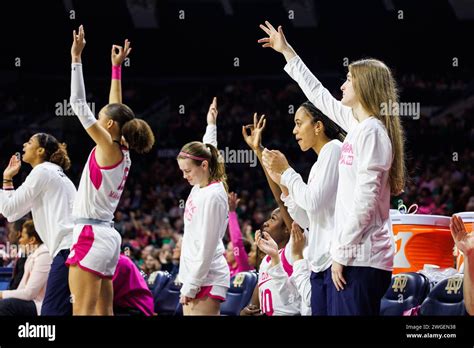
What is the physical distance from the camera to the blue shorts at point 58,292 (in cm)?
443

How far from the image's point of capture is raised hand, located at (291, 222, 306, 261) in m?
4.30

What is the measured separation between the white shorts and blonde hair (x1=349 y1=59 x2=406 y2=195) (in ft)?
5.17

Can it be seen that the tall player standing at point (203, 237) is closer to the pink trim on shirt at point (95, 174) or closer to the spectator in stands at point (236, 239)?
the pink trim on shirt at point (95, 174)

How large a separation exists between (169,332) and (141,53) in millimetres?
13114

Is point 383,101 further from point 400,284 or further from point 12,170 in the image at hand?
point 12,170

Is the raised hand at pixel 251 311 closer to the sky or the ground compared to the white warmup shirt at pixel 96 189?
closer to the ground

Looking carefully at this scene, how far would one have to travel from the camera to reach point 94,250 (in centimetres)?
429

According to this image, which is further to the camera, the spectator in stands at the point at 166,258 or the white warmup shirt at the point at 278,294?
the spectator in stands at the point at 166,258

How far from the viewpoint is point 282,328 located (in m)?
3.56

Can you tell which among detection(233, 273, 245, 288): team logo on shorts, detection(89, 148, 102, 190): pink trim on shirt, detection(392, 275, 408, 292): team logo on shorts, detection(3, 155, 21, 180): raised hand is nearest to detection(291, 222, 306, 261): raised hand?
detection(392, 275, 408, 292): team logo on shorts

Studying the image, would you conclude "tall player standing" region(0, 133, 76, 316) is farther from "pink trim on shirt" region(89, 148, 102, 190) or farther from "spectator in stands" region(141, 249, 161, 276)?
"spectator in stands" region(141, 249, 161, 276)

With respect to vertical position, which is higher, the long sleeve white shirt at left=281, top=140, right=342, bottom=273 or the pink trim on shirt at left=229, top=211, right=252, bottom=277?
the long sleeve white shirt at left=281, top=140, right=342, bottom=273

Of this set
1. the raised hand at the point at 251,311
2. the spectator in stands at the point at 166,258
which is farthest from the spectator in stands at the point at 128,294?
the spectator in stands at the point at 166,258

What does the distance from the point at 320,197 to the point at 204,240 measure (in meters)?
0.88
